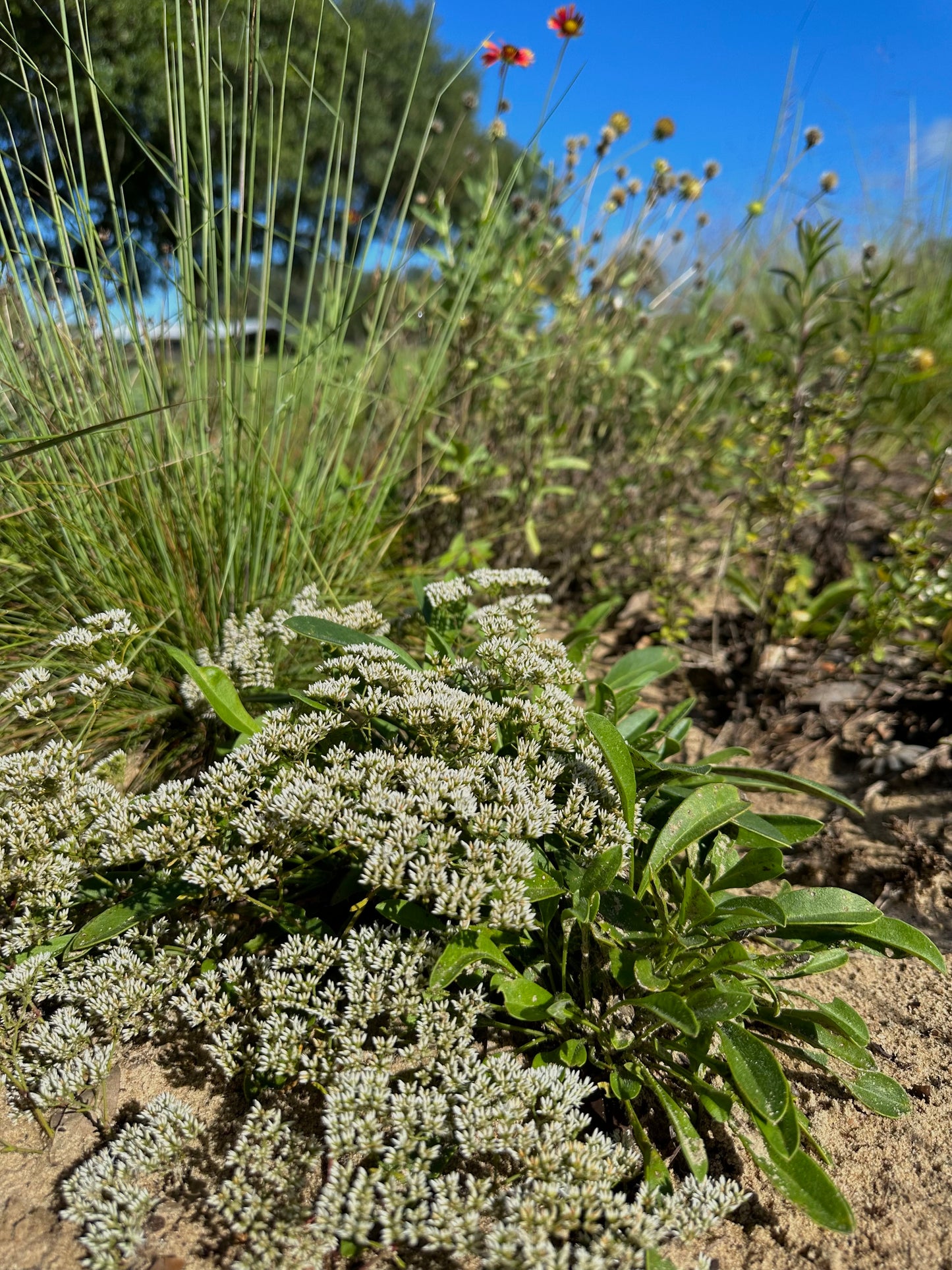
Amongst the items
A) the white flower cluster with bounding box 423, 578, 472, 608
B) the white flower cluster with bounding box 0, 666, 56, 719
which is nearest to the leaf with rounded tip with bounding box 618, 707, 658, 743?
the white flower cluster with bounding box 423, 578, 472, 608

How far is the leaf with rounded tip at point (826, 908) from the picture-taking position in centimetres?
134

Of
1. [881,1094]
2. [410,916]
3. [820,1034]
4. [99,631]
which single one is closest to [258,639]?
[99,631]

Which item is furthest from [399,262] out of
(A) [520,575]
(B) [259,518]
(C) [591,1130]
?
(C) [591,1130]

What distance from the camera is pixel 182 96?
1.75m

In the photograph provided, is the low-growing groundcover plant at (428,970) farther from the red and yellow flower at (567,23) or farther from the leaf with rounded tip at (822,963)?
the red and yellow flower at (567,23)

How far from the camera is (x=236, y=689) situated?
1.71m

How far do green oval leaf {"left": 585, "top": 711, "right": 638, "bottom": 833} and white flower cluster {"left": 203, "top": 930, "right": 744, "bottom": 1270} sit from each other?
400mm

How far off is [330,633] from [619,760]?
61cm

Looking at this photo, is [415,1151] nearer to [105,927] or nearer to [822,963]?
[105,927]

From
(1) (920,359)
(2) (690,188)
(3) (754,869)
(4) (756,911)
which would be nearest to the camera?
(4) (756,911)

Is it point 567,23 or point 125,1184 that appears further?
point 567,23

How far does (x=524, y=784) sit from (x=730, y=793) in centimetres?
42

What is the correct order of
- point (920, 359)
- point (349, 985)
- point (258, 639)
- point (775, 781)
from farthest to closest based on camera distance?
point (920, 359) → point (775, 781) → point (258, 639) → point (349, 985)

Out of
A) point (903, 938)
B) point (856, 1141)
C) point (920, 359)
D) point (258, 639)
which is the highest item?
point (920, 359)
